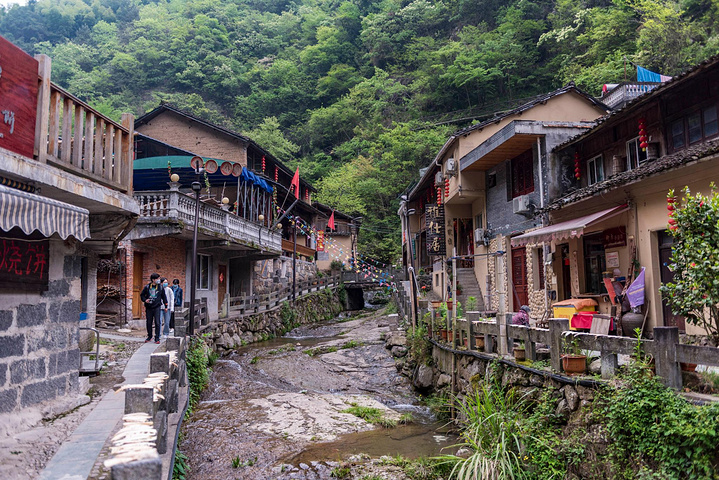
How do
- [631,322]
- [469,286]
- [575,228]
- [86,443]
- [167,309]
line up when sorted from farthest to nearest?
[469,286] < [167,309] < [575,228] < [631,322] < [86,443]

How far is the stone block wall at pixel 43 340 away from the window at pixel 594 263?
Result: 12245 mm

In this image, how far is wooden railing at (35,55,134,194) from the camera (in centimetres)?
573

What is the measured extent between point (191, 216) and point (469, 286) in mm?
11582

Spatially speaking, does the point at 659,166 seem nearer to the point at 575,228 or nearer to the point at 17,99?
the point at 575,228

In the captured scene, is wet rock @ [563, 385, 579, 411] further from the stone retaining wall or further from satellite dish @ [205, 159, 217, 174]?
satellite dish @ [205, 159, 217, 174]

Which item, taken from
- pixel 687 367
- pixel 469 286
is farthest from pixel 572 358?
pixel 469 286

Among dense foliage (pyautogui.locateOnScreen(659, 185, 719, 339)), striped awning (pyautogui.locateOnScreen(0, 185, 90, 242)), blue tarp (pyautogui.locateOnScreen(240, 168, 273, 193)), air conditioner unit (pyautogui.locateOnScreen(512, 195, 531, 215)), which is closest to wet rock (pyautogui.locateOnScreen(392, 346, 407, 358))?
air conditioner unit (pyautogui.locateOnScreen(512, 195, 531, 215))

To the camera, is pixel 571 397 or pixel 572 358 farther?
pixel 572 358

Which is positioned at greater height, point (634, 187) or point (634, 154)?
point (634, 154)

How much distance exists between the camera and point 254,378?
14.3 meters

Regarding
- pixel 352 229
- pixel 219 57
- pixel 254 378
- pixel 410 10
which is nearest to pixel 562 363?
pixel 254 378

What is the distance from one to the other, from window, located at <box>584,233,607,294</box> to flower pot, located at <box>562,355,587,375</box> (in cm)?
705

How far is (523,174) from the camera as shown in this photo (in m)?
16.9

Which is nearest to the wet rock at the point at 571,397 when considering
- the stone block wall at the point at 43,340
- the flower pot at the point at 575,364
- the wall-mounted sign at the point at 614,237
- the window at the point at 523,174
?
the flower pot at the point at 575,364
